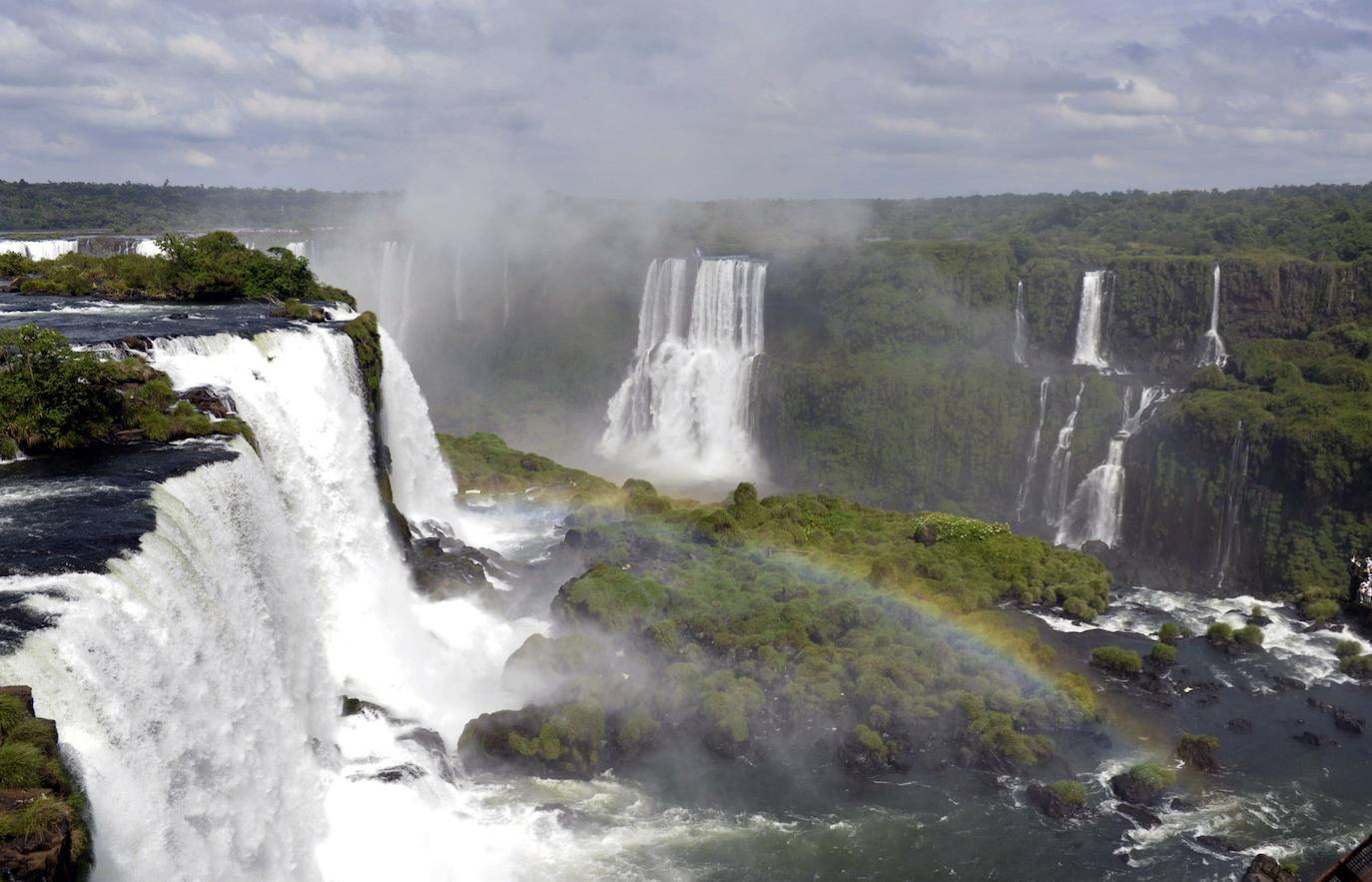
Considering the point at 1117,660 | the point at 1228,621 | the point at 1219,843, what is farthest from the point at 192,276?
the point at 1228,621

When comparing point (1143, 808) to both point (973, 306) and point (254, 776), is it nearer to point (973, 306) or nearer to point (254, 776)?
point (254, 776)

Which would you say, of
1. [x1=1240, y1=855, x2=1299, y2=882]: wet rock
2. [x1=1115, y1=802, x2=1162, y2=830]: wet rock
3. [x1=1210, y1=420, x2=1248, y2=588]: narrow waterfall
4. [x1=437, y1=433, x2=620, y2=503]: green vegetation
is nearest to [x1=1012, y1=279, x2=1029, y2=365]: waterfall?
[x1=1210, y1=420, x2=1248, y2=588]: narrow waterfall

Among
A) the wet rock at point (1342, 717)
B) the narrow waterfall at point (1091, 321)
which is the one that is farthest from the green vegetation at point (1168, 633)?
the narrow waterfall at point (1091, 321)

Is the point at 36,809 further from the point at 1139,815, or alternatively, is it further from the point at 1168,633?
the point at 1168,633

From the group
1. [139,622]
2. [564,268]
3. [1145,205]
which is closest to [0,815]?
[139,622]

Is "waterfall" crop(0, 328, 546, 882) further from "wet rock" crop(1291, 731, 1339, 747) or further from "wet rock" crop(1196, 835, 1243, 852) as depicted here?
"wet rock" crop(1291, 731, 1339, 747)

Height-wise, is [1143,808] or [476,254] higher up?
[476,254]
